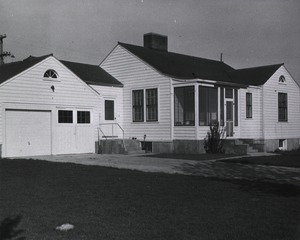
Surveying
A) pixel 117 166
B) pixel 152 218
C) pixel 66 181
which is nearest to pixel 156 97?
pixel 117 166

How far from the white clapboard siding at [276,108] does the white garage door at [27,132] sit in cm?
1333

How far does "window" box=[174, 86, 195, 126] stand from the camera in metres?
21.1

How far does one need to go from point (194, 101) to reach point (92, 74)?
6803mm

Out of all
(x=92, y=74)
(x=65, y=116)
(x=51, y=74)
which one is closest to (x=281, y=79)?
(x=92, y=74)

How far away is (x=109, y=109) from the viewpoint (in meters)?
23.9

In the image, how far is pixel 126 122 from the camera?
24.5 meters

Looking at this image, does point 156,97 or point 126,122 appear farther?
point 126,122

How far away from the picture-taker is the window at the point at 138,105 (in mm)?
23703

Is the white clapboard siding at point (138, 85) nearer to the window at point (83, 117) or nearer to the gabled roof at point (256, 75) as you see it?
the window at point (83, 117)

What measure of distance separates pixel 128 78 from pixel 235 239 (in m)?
19.6

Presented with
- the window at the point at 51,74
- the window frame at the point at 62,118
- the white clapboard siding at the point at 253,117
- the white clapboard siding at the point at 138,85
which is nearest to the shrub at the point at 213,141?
the white clapboard siding at the point at 138,85

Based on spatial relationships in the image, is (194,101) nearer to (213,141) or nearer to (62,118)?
(213,141)

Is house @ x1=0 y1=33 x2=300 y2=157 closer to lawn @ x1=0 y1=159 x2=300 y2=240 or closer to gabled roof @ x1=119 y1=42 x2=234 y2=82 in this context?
gabled roof @ x1=119 y1=42 x2=234 y2=82

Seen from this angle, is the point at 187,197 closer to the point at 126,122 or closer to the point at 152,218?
the point at 152,218
